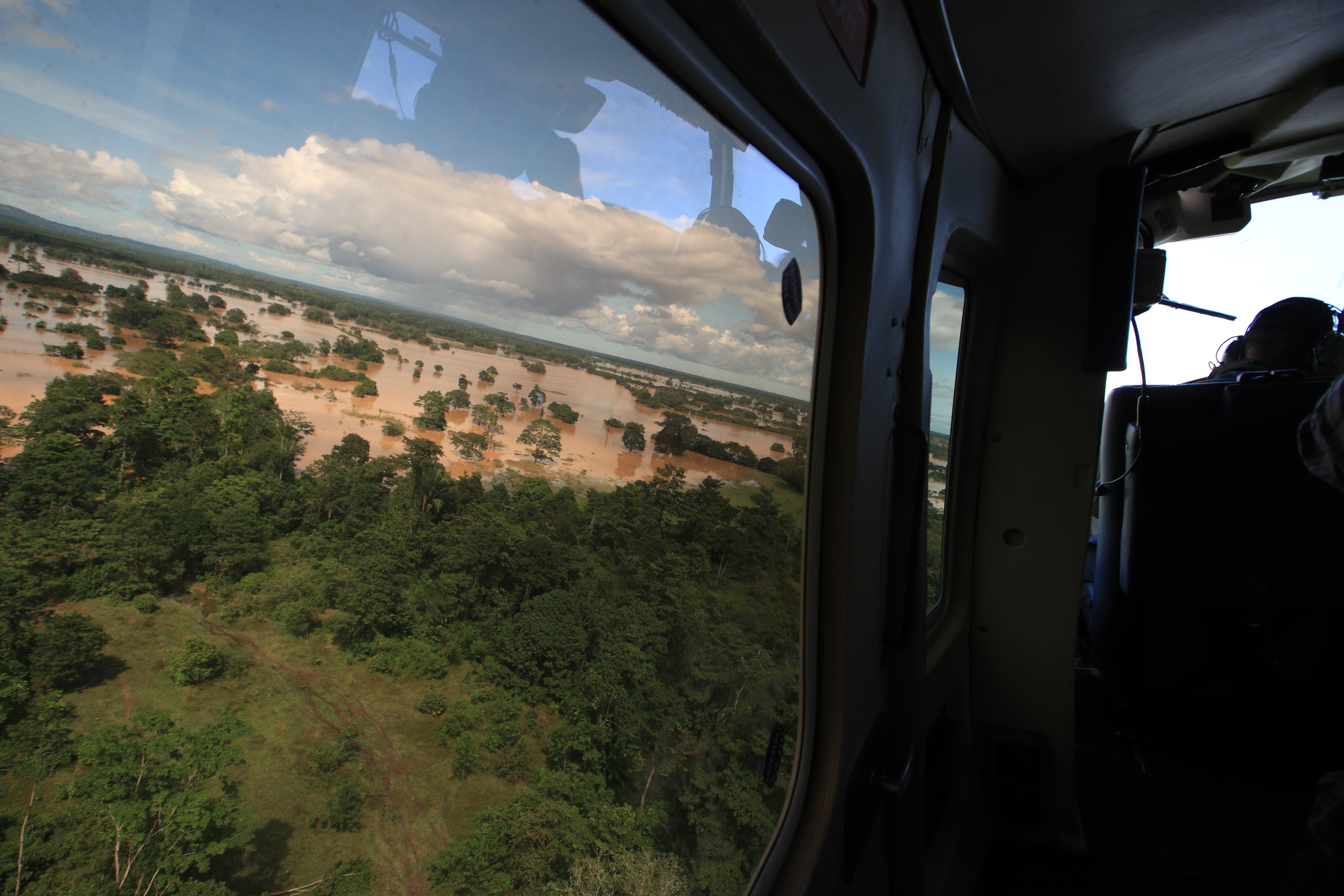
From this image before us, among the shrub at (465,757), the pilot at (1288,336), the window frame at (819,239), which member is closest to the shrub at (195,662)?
the shrub at (465,757)

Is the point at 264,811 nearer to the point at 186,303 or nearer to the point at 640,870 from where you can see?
the point at 186,303

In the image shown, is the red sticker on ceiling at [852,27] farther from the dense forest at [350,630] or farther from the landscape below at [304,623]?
the dense forest at [350,630]

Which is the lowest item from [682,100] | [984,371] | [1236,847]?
[1236,847]

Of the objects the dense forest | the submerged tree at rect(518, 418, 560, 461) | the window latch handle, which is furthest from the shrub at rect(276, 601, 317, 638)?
the window latch handle

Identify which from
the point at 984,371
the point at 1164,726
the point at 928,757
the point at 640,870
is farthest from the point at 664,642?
the point at 1164,726

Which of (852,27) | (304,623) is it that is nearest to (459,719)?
(304,623)

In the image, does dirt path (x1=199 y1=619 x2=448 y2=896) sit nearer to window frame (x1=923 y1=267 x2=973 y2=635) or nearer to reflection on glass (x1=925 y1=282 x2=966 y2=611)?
reflection on glass (x1=925 y1=282 x2=966 y2=611)

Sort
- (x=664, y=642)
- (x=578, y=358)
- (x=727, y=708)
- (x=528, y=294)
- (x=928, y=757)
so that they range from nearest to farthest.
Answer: (x=528, y=294)
(x=578, y=358)
(x=664, y=642)
(x=727, y=708)
(x=928, y=757)
